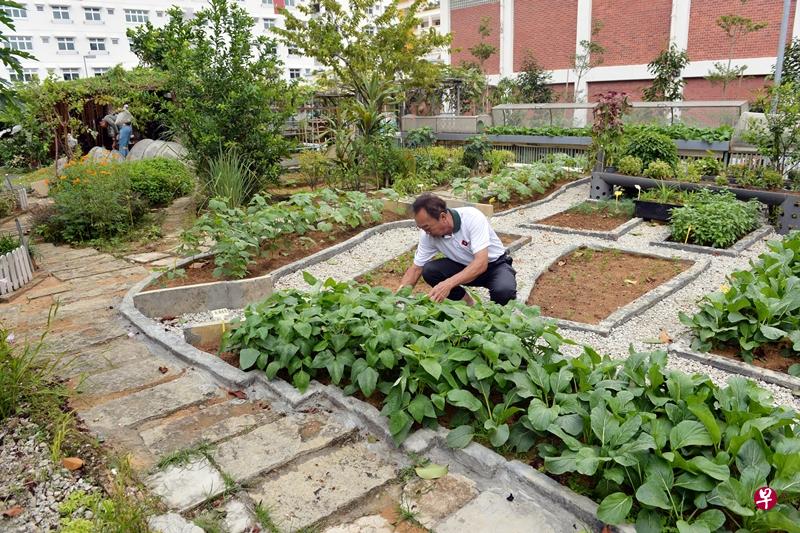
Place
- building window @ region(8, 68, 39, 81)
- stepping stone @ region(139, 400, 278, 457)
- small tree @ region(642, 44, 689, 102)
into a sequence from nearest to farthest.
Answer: stepping stone @ region(139, 400, 278, 457), building window @ region(8, 68, 39, 81), small tree @ region(642, 44, 689, 102)

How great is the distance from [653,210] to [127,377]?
6.92 meters

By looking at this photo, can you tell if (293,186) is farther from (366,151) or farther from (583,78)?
(583,78)

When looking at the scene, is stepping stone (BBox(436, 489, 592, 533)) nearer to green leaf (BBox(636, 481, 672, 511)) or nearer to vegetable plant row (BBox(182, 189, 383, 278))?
green leaf (BBox(636, 481, 672, 511))

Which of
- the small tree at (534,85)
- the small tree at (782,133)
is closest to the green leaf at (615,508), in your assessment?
the small tree at (782,133)

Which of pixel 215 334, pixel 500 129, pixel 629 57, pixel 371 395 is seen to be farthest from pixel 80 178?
pixel 629 57

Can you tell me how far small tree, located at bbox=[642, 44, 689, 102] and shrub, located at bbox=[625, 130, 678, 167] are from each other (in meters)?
14.8

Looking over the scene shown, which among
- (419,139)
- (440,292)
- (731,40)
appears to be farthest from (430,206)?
(731,40)

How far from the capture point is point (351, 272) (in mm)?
6164

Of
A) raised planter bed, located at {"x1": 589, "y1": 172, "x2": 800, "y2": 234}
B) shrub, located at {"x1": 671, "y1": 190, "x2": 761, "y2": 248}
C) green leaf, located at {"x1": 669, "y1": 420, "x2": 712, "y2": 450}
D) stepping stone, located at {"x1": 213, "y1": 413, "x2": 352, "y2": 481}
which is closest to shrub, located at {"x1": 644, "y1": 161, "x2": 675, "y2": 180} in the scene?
A: raised planter bed, located at {"x1": 589, "y1": 172, "x2": 800, "y2": 234}

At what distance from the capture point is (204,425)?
3016mm

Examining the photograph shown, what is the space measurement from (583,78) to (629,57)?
7.77ft

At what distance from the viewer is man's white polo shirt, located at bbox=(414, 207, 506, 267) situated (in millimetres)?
4305

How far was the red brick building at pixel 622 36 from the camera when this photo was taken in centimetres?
2312

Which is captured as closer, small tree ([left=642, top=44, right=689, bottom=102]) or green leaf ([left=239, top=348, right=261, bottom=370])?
green leaf ([left=239, top=348, right=261, bottom=370])
